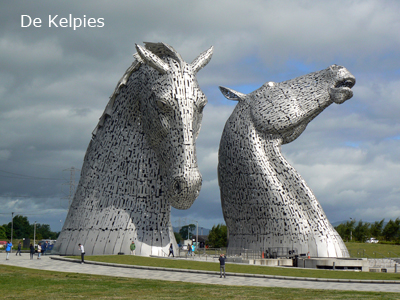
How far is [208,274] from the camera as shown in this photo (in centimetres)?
1562

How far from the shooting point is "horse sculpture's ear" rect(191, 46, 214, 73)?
17350mm

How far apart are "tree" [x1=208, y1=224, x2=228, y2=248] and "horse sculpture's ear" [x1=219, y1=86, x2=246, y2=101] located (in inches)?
1432

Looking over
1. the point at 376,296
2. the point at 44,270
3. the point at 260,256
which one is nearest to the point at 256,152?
the point at 260,256

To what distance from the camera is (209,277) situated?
Result: 14.8 meters

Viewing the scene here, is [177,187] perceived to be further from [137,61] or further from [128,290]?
[137,61]

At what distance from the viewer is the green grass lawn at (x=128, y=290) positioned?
1027 centimetres

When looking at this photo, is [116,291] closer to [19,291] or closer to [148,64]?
[19,291]

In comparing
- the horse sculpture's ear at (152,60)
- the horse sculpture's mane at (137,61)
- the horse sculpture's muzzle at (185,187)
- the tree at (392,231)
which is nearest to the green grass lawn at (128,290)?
the horse sculpture's muzzle at (185,187)

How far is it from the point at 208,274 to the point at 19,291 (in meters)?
6.65

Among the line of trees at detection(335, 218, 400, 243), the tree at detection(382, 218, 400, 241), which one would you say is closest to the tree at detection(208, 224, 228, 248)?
the line of trees at detection(335, 218, 400, 243)

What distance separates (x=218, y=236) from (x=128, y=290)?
54.7 meters

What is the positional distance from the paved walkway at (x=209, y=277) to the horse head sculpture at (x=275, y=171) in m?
10.2

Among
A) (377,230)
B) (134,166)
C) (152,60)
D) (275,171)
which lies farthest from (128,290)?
(377,230)

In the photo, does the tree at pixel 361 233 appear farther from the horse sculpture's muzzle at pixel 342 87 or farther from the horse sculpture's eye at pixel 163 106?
the horse sculpture's eye at pixel 163 106
